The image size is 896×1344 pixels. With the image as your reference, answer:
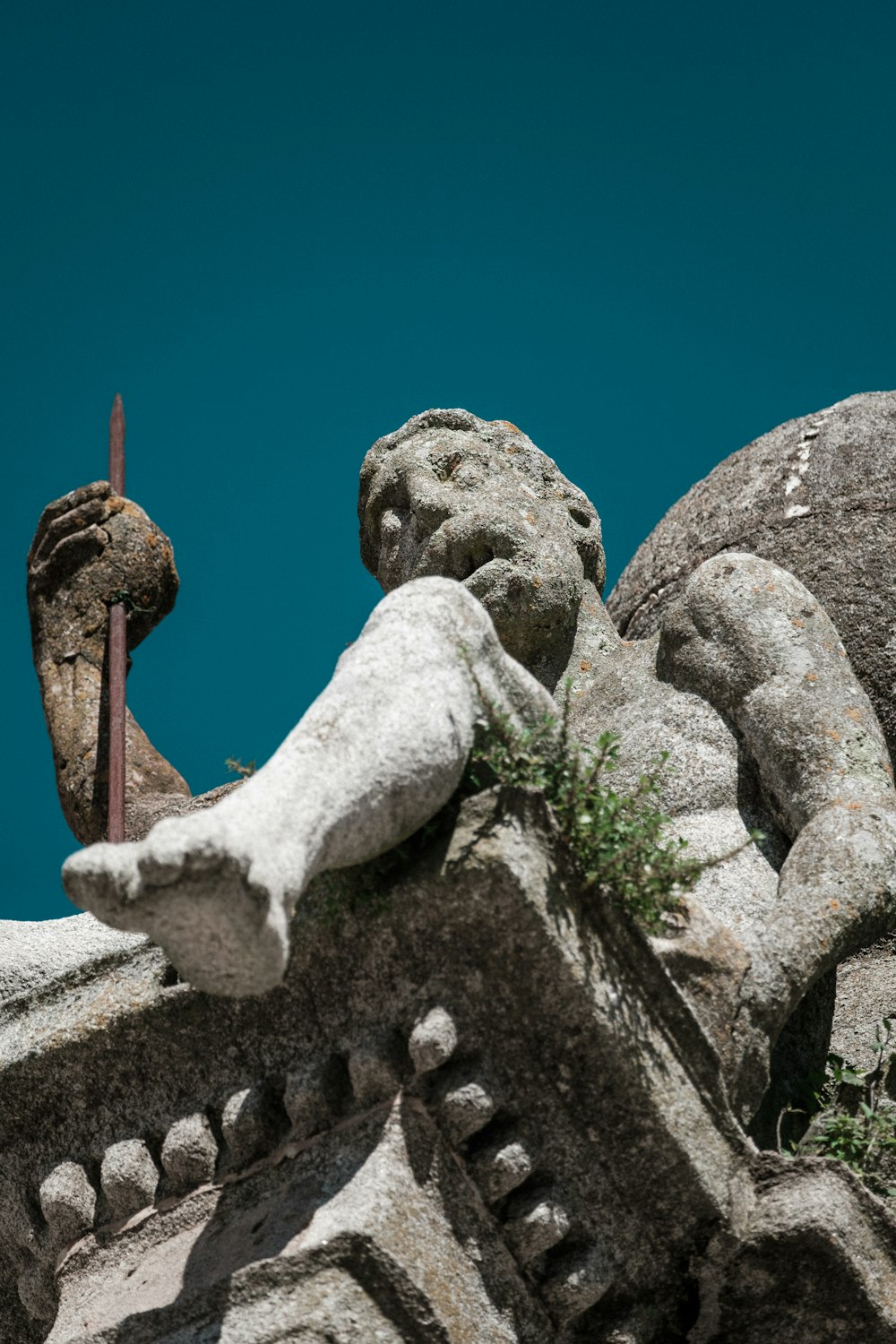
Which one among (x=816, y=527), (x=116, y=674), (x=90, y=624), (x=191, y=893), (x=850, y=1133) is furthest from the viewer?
(x=90, y=624)

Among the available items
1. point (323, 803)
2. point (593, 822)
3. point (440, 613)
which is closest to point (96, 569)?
point (440, 613)

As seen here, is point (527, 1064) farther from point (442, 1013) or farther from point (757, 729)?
point (757, 729)

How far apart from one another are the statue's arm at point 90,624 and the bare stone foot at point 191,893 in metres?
3.09

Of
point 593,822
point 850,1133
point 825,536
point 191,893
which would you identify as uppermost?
point 825,536

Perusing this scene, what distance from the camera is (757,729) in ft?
16.9

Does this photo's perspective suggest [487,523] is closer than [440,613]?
No

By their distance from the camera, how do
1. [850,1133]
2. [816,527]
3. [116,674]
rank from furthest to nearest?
[816,527] < [116,674] < [850,1133]

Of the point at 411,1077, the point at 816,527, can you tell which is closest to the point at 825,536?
the point at 816,527

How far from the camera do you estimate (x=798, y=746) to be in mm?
5039

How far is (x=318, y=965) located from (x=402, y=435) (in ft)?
9.46

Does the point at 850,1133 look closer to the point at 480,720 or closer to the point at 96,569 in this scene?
the point at 480,720

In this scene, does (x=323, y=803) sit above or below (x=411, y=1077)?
above

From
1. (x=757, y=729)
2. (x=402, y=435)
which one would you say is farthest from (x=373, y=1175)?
(x=402, y=435)

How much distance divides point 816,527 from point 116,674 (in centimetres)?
250
